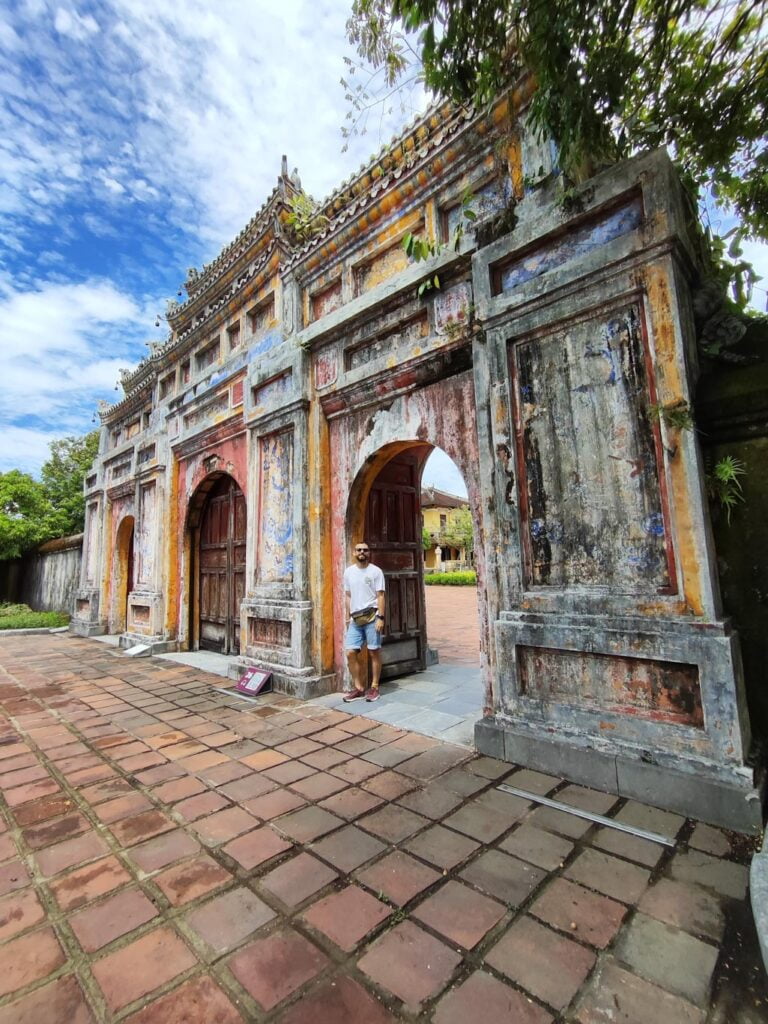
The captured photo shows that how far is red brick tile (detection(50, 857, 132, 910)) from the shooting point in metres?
2.16

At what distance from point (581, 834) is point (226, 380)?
279 inches

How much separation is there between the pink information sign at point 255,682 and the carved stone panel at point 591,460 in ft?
11.3

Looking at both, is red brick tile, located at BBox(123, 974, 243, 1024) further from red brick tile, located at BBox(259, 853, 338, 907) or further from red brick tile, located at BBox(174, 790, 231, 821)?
red brick tile, located at BBox(174, 790, 231, 821)

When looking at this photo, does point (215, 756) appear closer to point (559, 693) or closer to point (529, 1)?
point (559, 693)

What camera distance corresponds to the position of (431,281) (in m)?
4.54

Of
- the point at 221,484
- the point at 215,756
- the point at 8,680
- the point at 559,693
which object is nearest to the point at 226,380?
the point at 221,484

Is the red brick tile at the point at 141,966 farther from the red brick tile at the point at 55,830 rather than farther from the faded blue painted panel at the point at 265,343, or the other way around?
the faded blue painted panel at the point at 265,343

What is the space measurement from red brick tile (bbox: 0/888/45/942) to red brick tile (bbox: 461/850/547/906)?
1813 mm

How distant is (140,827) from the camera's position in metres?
2.75

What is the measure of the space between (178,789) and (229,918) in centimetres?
138

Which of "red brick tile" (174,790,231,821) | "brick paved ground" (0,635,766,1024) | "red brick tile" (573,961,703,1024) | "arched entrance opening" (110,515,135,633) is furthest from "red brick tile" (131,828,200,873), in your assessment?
"arched entrance opening" (110,515,135,633)

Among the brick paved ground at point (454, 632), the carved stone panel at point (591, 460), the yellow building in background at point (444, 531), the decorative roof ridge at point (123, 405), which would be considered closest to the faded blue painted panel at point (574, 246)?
the carved stone panel at point (591, 460)

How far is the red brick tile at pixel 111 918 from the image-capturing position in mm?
1925

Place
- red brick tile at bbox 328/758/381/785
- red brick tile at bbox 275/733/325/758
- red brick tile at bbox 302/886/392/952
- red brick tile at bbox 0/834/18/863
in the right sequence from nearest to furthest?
red brick tile at bbox 302/886/392/952 < red brick tile at bbox 0/834/18/863 < red brick tile at bbox 328/758/381/785 < red brick tile at bbox 275/733/325/758
